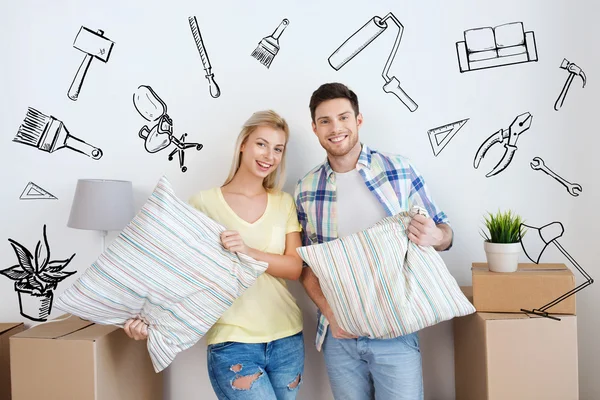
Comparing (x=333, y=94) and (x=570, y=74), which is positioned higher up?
(x=570, y=74)

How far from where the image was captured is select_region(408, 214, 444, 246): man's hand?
141cm

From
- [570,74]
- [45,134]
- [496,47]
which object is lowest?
[45,134]

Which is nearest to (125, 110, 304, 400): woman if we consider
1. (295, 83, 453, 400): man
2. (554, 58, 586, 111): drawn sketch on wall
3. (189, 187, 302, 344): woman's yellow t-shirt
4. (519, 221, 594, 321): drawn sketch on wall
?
(189, 187, 302, 344): woman's yellow t-shirt

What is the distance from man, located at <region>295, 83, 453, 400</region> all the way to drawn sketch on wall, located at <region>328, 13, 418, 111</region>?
1.09ft

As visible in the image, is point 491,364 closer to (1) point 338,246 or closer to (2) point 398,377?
(2) point 398,377

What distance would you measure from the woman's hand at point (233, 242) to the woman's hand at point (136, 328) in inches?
14.5

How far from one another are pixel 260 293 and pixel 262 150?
51 cm

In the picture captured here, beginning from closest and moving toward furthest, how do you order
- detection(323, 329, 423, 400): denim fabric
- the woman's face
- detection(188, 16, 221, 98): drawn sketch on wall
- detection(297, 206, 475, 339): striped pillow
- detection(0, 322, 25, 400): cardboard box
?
detection(297, 206, 475, 339): striped pillow → detection(323, 329, 423, 400): denim fabric → the woman's face → detection(0, 322, 25, 400): cardboard box → detection(188, 16, 221, 98): drawn sketch on wall

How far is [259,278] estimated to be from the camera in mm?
1639

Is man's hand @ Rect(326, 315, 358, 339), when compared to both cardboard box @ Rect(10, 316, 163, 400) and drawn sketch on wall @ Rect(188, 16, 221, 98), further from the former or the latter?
drawn sketch on wall @ Rect(188, 16, 221, 98)

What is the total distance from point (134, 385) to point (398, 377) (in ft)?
3.23

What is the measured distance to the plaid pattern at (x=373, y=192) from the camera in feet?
5.27

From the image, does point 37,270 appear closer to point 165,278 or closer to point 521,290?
point 165,278

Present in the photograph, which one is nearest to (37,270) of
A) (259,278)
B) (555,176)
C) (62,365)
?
(62,365)
